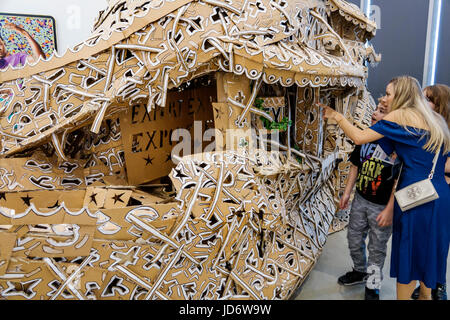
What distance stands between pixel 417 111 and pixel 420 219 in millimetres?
617

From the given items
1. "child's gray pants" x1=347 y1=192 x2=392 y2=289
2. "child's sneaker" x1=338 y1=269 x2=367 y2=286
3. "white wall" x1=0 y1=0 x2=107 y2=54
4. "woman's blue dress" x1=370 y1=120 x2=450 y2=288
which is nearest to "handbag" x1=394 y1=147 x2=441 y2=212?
"woman's blue dress" x1=370 y1=120 x2=450 y2=288

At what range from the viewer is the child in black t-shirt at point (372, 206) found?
2311mm

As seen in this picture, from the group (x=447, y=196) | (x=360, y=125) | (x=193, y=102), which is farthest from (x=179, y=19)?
(x=360, y=125)

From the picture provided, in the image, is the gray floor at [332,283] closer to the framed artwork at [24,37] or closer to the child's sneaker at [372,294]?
the child's sneaker at [372,294]

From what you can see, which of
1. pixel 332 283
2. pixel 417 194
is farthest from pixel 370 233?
pixel 417 194

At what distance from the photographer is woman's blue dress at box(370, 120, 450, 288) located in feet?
6.27

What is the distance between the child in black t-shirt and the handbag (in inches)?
8.6

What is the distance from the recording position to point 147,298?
6.08 feet

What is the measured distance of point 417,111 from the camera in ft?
6.22

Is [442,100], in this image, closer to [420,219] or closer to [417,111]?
[417,111]

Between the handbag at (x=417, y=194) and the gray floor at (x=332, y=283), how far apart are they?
1.01m

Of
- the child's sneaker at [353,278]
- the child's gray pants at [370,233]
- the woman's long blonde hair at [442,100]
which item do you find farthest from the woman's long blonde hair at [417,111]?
the child's sneaker at [353,278]
